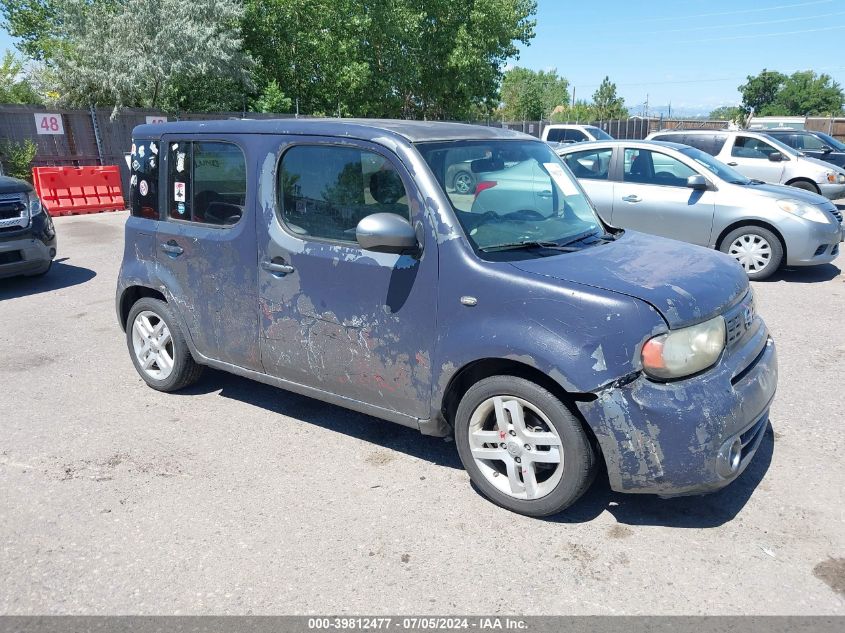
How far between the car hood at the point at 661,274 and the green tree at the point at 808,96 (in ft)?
394

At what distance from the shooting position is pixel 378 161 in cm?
366

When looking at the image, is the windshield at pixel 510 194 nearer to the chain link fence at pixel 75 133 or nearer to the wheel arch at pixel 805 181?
the wheel arch at pixel 805 181

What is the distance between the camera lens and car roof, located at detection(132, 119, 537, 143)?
3.71 meters

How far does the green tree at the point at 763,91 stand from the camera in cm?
11319

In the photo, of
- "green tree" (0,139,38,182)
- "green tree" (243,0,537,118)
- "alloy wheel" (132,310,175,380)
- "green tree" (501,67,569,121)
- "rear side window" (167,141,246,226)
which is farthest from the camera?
"green tree" (501,67,569,121)

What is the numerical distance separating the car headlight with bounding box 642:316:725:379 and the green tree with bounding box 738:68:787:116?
12407 cm

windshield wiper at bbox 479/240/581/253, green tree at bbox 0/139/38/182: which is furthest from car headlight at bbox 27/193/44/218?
green tree at bbox 0/139/38/182

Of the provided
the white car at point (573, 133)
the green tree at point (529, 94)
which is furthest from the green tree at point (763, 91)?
the white car at point (573, 133)

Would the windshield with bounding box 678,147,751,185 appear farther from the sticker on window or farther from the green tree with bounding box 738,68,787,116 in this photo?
the green tree with bounding box 738,68,787,116

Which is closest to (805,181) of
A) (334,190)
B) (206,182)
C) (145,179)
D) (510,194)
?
(510,194)

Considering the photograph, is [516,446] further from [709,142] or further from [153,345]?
[709,142]

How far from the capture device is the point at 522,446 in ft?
10.9

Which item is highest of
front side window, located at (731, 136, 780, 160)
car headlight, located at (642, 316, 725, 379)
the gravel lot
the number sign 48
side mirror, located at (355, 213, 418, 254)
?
the number sign 48

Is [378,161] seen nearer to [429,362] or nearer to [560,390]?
Result: [429,362]
